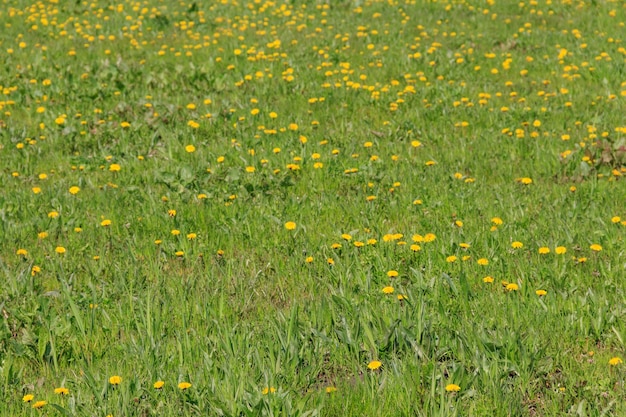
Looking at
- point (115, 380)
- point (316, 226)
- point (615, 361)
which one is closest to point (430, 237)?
point (316, 226)

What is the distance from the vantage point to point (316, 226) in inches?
210

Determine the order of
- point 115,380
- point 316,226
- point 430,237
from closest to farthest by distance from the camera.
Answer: point 115,380 < point 430,237 < point 316,226

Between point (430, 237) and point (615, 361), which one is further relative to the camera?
point (430, 237)

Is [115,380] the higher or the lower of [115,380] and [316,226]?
the higher

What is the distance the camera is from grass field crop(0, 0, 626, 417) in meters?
3.51

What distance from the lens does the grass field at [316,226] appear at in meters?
3.51

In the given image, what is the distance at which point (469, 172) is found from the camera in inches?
253

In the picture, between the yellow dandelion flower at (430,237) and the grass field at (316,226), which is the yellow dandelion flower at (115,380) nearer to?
the grass field at (316,226)

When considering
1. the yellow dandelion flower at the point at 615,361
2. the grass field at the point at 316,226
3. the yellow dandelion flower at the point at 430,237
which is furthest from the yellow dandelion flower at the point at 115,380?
the yellow dandelion flower at the point at 615,361

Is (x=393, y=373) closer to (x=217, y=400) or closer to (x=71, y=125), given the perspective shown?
(x=217, y=400)

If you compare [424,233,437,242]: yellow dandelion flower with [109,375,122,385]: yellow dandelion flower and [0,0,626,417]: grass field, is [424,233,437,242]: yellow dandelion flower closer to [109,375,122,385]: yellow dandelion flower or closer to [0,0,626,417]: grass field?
[0,0,626,417]: grass field

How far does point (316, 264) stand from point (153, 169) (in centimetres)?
232

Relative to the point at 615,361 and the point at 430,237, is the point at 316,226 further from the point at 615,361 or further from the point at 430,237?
the point at 615,361

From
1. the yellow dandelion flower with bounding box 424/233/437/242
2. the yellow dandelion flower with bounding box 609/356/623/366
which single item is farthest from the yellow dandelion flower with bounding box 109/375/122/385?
the yellow dandelion flower with bounding box 609/356/623/366
